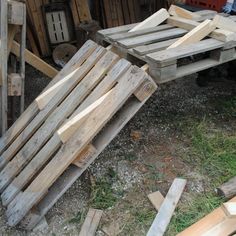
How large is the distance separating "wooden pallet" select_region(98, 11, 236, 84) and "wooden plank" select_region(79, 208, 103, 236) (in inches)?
43.8

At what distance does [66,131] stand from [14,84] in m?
0.89

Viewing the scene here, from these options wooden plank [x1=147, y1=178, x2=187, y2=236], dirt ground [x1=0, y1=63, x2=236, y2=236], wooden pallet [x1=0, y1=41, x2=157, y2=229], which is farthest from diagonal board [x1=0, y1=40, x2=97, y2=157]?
wooden plank [x1=147, y1=178, x2=187, y2=236]

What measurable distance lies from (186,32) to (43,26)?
279 centimetres

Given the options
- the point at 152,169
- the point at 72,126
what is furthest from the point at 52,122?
the point at 152,169

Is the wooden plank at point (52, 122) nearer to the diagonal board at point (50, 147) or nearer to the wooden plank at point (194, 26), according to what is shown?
the diagonal board at point (50, 147)

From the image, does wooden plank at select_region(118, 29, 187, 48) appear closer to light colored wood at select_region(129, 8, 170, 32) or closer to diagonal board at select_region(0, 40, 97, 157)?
light colored wood at select_region(129, 8, 170, 32)

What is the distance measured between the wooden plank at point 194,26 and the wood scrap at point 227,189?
120cm

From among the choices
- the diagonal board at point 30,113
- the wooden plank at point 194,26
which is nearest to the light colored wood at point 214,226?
the wooden plank at point 194,26

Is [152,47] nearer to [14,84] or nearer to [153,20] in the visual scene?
[153,20]

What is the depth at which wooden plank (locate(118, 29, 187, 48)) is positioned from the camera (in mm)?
3021

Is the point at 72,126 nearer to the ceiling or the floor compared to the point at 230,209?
nearer to the ceiling

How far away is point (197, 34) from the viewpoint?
10.1 ft

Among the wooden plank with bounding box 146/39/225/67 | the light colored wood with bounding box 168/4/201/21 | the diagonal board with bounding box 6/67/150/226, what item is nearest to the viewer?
the diagonal board with bounding box 6/67/150/226

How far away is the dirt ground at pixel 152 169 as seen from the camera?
2.67m
